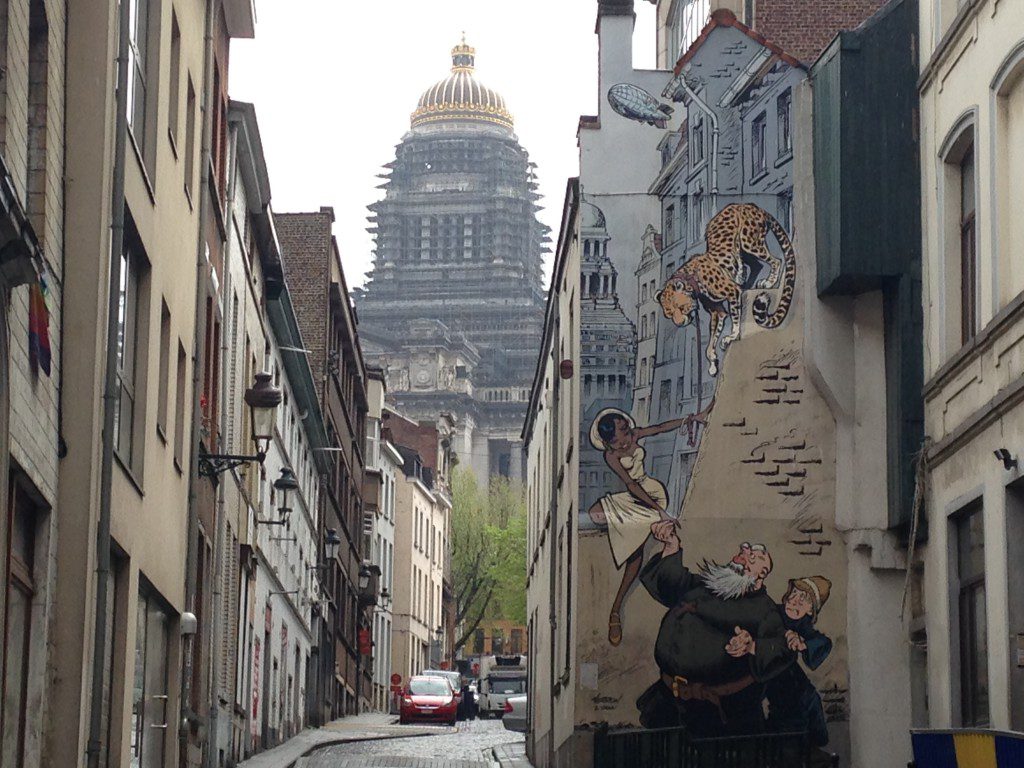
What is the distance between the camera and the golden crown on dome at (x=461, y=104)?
171625 mm

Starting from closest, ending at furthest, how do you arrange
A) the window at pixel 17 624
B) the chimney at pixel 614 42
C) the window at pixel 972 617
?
the window at pixel 17 624
the window at pixel 972 617
the chimney at pixel 614 42

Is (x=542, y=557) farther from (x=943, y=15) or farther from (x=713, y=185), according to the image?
(x=943, y=15)

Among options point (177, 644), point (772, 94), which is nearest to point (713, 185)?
point (772, 94)

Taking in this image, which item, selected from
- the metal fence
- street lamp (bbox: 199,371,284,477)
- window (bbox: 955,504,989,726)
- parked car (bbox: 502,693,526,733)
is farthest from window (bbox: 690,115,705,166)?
parked car (bbox: 502,693,526,733)

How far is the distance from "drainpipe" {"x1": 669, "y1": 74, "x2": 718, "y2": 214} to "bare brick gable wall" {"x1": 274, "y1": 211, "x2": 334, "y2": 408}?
66.6 ft

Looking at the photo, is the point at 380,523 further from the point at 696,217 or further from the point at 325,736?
the point at 696,217

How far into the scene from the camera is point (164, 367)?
57.6 ft

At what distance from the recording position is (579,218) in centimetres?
2425

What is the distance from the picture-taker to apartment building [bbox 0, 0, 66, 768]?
1077 cm

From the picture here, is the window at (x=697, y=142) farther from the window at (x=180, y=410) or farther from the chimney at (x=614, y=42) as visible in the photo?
the window at (x=180, y=410)

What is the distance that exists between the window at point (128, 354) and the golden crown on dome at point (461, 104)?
15662 cm

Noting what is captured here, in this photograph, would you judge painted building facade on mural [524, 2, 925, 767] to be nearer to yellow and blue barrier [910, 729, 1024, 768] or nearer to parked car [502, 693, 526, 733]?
yellow and blue barrier [910, 729, 1024, 768]

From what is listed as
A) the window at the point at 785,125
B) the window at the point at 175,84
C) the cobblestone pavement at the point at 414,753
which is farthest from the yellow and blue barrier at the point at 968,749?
the cobblestone pavement at the point at 414,753

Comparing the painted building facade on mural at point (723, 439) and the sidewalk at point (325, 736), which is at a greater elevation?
the painted building facade on mural at point (723, 439)
